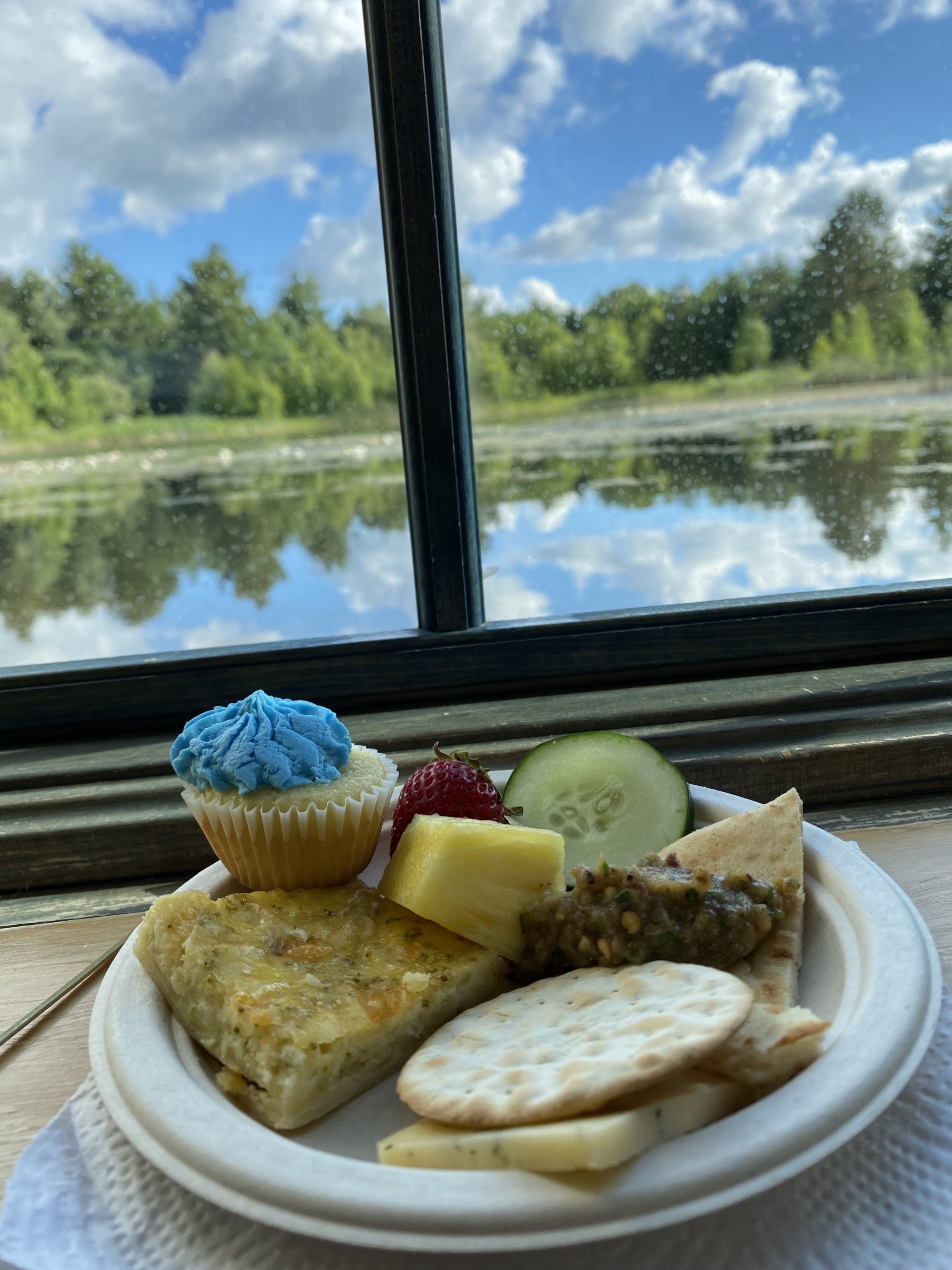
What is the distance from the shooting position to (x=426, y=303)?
154 centimetres

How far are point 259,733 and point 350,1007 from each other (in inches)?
13.8

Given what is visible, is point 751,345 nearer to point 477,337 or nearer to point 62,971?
point 477,337

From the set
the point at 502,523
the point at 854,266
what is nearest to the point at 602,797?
the point at 502,523

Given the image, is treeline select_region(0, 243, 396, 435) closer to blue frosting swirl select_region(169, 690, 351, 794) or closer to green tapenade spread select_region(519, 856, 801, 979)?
blue frosting swirl select_region(169, 690, 351, 794)

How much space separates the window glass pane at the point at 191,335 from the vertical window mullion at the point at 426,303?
3.4 inches

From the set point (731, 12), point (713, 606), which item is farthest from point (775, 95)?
point (713, 606)

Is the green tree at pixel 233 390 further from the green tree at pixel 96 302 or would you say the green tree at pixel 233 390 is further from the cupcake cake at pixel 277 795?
the cupcake cake at pixel 277 795

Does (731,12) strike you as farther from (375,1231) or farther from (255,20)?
(375,1231)

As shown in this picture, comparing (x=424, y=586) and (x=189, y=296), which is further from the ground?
(x=189, y=296)

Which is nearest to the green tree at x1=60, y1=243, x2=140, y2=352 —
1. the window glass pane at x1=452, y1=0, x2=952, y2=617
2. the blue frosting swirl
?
the window glass pane at x1=452, y1=0, x2=952, y2=617

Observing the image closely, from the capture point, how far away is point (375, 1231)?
56 centimetres

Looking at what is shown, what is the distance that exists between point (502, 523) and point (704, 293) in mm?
526

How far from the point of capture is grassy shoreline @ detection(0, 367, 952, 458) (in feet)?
5.64

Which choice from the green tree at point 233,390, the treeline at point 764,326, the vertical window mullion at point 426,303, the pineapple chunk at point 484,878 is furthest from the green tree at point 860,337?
the pineapple chunk at point 484,878
